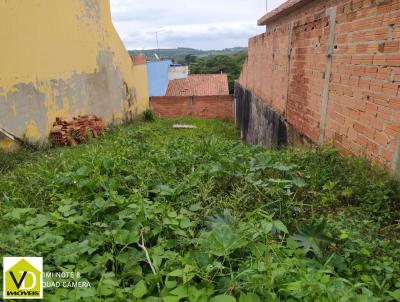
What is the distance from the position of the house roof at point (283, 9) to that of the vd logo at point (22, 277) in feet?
20.7

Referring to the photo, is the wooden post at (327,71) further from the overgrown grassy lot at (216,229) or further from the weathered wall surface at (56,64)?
the weathered wall surface at (56,64)

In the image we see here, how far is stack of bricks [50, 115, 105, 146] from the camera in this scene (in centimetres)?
702

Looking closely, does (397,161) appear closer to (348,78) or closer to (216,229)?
(348,78)

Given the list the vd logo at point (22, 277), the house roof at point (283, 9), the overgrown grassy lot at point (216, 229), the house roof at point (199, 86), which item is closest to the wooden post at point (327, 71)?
the overgrown grassy lot at point (216, 229)

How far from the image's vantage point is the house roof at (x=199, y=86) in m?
23.4

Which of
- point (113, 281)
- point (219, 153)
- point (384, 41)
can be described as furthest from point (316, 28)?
point (113, 281)

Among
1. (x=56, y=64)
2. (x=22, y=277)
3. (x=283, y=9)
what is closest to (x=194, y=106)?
(x=283, y=9)

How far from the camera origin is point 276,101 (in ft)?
21.0

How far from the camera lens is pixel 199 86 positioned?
80.1ft

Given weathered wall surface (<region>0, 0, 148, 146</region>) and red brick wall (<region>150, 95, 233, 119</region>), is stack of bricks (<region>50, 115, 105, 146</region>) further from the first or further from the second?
red brick wall (<region>150, 95, 233, 119</region>)

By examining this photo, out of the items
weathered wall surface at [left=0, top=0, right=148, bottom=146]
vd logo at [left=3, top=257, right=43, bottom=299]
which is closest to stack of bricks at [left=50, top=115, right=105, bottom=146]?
weathered wall surface at [left=0, top=0, right=148, bottom=146]

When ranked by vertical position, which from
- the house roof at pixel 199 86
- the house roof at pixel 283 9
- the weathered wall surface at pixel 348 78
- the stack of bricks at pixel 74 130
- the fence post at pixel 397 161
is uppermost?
the house roof at pixel 283 9

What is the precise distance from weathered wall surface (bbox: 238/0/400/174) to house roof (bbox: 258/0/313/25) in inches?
24.1

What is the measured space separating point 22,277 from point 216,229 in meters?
1.06
